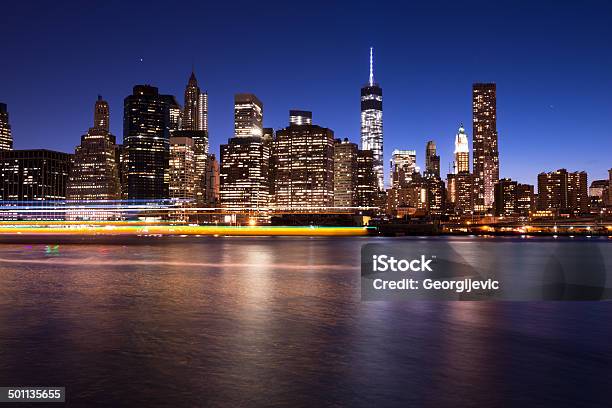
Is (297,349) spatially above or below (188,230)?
above

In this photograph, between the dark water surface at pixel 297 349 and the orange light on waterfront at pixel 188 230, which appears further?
the orange light on waterfront at pixel 188 230

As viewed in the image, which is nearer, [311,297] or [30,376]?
[30,376]

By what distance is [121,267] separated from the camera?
1404 inches

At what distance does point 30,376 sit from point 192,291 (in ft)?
43.5

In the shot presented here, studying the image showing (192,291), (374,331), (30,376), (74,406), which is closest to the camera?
(74,406)

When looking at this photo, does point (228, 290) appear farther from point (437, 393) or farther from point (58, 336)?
point (437, 393)

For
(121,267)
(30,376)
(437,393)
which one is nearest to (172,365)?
(30,376)

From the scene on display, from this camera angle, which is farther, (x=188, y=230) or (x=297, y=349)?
(x=188, y=230)

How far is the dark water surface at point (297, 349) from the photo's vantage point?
951 centimetres

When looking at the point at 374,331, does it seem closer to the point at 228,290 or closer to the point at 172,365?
the point at 172,365

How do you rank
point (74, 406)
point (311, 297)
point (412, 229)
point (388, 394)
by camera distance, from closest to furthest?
point (74, 406) → point (388, 394) → point (311, 297) → point (412, 229)

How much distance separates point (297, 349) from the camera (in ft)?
42.4

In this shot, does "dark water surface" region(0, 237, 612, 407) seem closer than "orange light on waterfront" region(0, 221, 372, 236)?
Yes

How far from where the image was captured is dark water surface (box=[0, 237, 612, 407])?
951 cm
